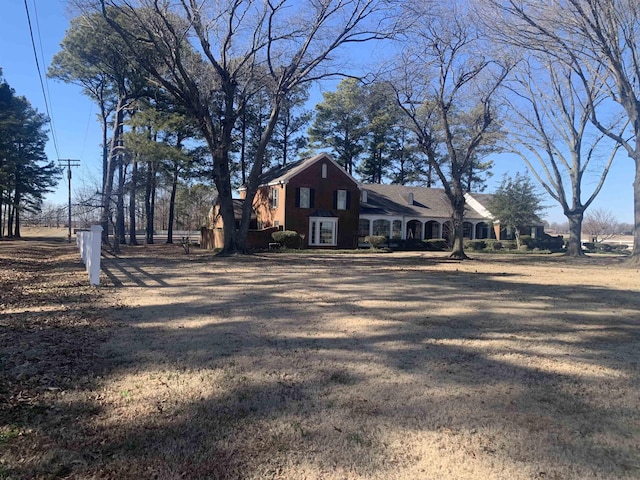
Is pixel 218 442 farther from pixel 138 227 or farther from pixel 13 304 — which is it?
pixel 138 227

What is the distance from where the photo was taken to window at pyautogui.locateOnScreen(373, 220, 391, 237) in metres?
37.2

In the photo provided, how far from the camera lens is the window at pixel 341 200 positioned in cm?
3312

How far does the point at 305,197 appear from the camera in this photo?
31.8m

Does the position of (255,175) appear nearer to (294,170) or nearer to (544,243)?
(294,170)

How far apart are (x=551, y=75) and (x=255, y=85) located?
1758 cm

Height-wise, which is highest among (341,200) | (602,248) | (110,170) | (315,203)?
(110,170)

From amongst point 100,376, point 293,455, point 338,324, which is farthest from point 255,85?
point 293,455

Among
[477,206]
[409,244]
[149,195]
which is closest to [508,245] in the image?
[477,206]

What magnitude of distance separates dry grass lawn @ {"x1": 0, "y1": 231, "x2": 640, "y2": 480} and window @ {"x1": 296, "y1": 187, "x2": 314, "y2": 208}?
78.4ft

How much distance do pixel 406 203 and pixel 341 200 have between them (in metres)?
8.95

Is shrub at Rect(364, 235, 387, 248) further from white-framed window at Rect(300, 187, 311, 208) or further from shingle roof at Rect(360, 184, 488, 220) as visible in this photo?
white-framed window at Rect(300, 187, 311, 208)

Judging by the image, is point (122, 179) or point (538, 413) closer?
point (538, 413)

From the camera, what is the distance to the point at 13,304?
7.84 meters

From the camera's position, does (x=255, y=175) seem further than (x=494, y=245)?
No
